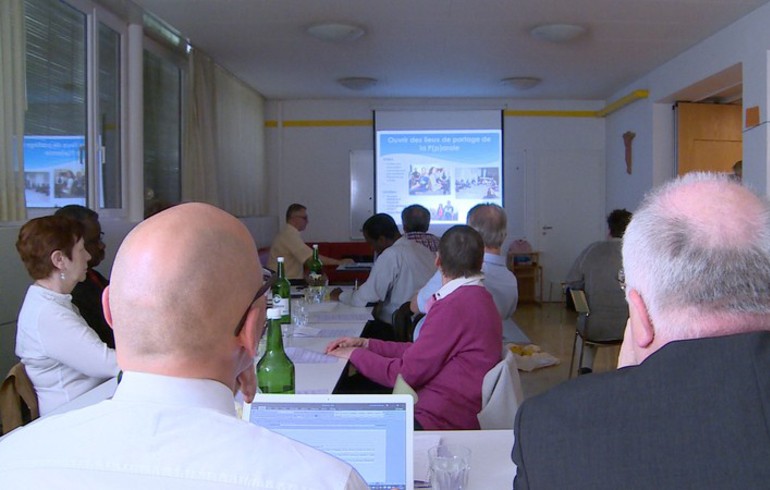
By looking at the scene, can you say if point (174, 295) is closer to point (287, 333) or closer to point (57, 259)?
point (57, 259)

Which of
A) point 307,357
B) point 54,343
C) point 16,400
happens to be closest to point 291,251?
point 307,357

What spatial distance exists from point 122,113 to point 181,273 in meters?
5.22

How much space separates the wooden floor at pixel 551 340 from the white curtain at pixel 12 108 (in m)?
3.41

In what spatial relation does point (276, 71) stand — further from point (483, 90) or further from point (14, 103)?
point (14, 103)

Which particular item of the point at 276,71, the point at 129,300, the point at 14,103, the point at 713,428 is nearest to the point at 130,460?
the point at 129,300

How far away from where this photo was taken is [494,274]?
3824 millimetres

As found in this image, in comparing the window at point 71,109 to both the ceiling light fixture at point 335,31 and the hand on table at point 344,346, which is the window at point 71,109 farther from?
the hand on table at point 344,346

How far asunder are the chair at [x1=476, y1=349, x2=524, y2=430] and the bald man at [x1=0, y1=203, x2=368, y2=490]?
1.27 m

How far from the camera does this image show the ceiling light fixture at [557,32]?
584 centimetres

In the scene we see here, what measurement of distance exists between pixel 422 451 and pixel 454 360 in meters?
0.78

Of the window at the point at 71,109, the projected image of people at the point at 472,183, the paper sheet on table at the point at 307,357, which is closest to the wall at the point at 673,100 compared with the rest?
the projected image of people at the point at 472,183

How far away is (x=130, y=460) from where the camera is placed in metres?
0.74

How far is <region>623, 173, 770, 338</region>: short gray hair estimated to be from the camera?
98cm

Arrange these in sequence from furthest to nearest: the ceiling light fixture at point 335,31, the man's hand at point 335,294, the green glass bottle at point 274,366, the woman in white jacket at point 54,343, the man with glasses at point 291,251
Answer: the man with glasses at point 291,251 < the ceiling light fixture at point 335,31 < the man's hand at point 335,294 < the woman in white jacket at point 54,343 < the green glass bottle at point 274,366
